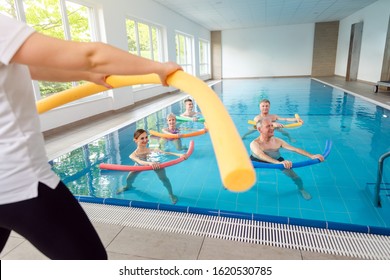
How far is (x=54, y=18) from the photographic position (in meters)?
6.59

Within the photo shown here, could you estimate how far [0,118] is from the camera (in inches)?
31.4

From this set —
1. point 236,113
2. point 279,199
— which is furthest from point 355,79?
point 279,199

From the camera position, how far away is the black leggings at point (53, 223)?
869 millimetres

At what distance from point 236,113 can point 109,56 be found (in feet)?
25.3

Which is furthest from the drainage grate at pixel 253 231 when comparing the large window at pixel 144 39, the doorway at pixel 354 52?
the doorway at pixel 354 52

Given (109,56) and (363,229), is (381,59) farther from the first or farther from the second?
(109,56)

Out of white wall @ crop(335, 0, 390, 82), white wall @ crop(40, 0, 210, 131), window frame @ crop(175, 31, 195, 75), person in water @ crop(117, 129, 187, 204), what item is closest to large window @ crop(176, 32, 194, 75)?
window frame @ crop(175, 31, 195, 75)

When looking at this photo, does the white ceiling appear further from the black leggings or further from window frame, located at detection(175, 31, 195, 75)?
the black leggings

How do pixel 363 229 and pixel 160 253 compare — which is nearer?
pixel 160 253

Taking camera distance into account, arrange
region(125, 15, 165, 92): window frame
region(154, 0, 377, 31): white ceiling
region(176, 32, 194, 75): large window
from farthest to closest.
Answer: region(176, 32, 194, 75): large window → region(154, 0, 377, 31): white ceiling → region(125, 15, 165, 92): window frame

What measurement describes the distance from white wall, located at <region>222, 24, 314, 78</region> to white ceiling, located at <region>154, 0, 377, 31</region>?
3406mm

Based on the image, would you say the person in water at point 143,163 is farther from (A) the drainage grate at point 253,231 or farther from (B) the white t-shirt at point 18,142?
(B) the white t-shirt at point 18,142

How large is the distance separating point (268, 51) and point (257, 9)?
26.6 feet

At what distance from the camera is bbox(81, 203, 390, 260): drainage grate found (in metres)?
2.03
